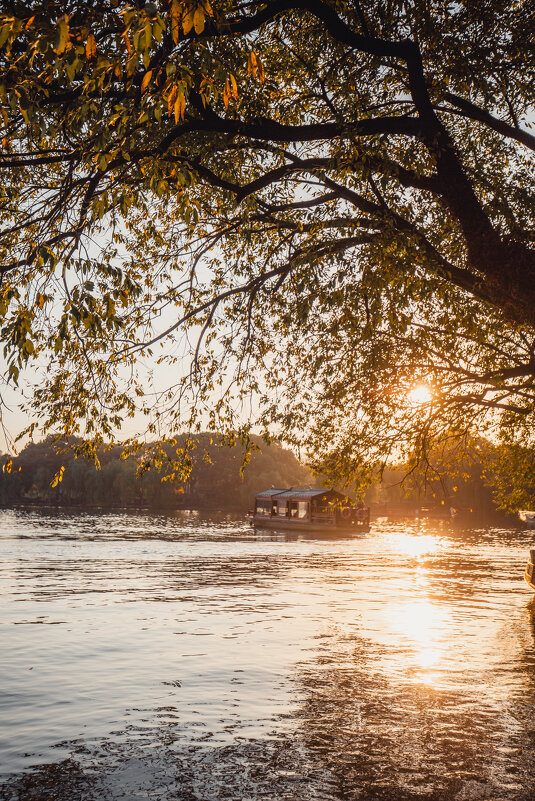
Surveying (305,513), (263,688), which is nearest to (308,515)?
(305,513)

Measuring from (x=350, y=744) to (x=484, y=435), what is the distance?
48.7 ft

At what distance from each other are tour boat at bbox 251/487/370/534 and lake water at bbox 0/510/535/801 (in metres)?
47.6

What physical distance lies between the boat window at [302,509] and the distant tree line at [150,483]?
45.3 meters

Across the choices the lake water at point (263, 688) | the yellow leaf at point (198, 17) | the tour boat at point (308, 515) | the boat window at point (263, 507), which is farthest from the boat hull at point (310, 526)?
the yellow leaf at point (198, 17)

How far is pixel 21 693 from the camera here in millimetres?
14461

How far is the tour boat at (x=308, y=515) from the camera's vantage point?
8400cm

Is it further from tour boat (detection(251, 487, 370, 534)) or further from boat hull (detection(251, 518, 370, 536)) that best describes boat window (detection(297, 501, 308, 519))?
boat hull (detection(251, 518, 370, 536))

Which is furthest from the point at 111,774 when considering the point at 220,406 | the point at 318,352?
the point at 318,352

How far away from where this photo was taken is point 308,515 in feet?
283

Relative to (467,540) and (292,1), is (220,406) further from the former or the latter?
(467,540)

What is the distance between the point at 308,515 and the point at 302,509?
2.77 meters

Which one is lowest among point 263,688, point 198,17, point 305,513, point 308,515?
point 263,688

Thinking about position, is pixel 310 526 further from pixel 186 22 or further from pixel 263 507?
pixel 186 22

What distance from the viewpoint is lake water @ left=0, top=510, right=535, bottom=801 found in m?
9.41
